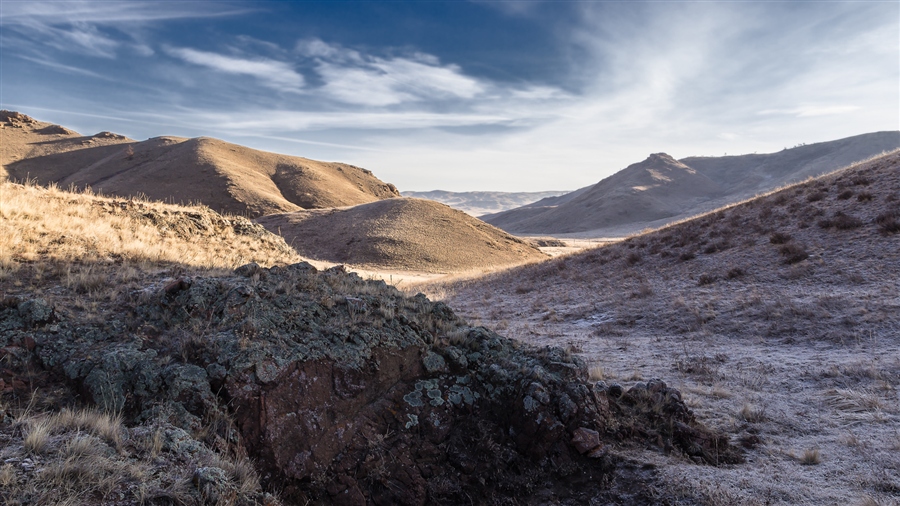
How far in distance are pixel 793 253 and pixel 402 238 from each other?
30.7m

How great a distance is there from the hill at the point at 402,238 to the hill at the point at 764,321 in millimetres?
15639

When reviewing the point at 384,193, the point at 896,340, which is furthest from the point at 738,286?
the point at 384,193

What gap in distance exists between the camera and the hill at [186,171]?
188 feet

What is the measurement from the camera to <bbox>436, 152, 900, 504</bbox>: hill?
181 inches

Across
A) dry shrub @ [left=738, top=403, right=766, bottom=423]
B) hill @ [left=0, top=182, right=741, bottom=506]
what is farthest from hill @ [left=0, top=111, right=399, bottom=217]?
dry shrub @ [left=738, top=403, right=766, bottom=423]

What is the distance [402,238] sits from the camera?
40.7 metres

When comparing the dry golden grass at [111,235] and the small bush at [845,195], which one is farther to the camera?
the small bush at [845,195]

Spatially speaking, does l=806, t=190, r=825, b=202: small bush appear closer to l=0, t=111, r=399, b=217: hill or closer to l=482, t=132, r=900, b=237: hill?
l=0, t=111, r=399, b=217: hill

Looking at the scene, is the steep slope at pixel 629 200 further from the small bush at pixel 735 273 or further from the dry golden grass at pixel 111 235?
the dry golden grass at pixel 111 235

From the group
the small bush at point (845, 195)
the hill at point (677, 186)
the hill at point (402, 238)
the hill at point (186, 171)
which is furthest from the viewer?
the hill at point (677, 186)

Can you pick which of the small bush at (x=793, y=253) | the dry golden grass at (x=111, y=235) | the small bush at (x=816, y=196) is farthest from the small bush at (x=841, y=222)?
the dry golden grass at (x=111, y=235)

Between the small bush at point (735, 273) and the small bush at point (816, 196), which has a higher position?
the small bush at point (816, 196)

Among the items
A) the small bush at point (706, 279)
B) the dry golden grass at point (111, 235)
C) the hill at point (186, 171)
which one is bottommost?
the small bush at point (706, 279)

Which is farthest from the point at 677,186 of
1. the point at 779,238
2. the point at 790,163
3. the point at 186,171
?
the point at 779,238
